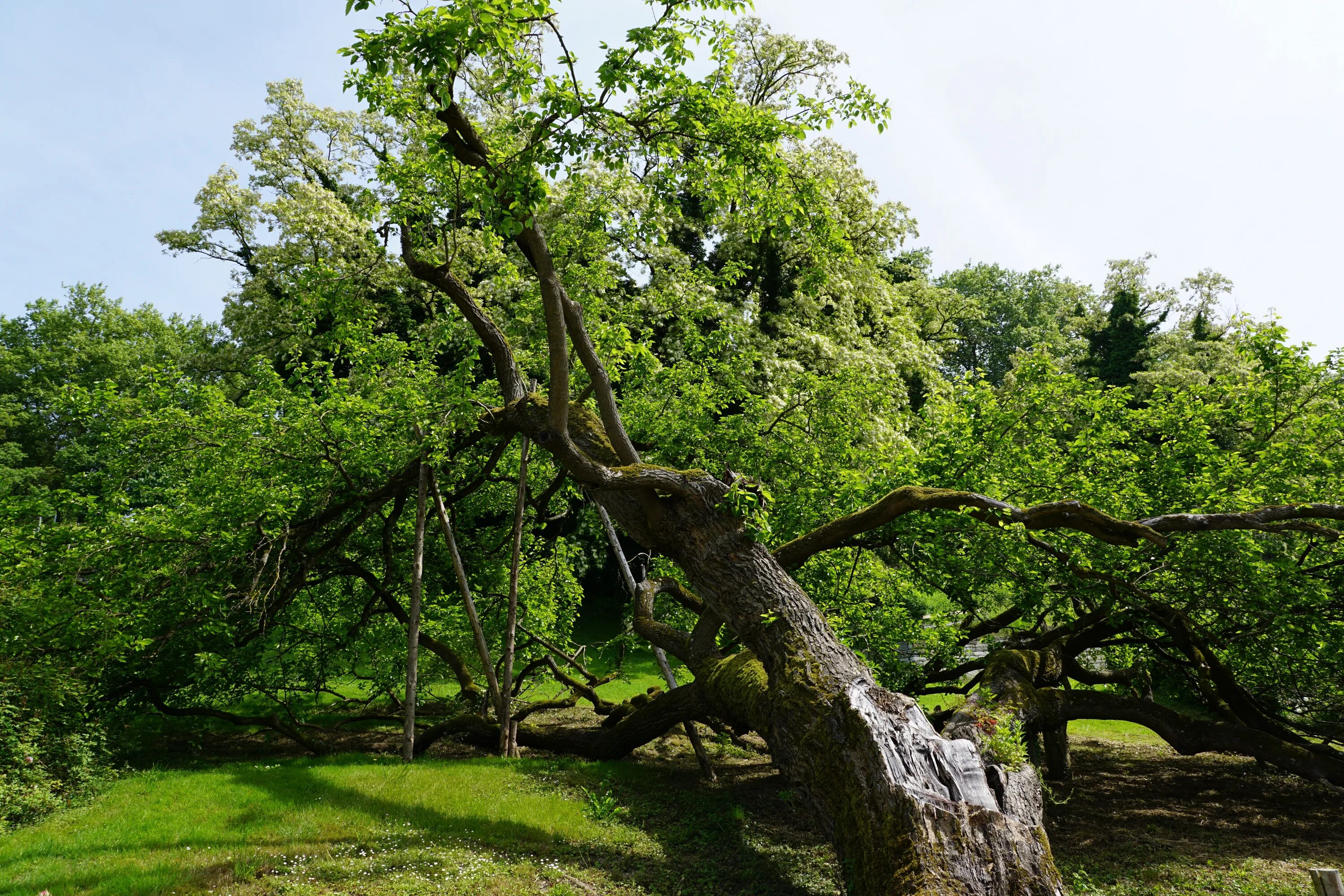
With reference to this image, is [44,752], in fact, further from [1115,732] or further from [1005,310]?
[1005,310]

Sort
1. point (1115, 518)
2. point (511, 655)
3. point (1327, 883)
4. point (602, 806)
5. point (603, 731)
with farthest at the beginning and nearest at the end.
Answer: point (603, 731) < point (511, 655) < point (602, 806) < point (1115, 518) < point (1327, 883)

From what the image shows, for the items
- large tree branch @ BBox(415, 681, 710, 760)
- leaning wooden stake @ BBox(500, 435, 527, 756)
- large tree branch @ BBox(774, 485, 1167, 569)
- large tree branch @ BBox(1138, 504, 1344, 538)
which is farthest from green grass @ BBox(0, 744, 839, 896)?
large tree branch @ BBox(1138, 504, 1344, 538)

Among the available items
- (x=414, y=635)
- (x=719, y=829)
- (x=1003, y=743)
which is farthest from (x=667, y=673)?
(x=1003, y=743)

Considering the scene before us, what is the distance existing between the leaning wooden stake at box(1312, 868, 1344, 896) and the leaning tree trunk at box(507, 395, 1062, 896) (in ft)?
5.38

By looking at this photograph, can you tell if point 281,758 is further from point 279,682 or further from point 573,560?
point 573,560

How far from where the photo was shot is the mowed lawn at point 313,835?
6.00 m

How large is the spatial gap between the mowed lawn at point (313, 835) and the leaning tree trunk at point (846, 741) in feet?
6.92

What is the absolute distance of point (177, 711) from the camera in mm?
11914

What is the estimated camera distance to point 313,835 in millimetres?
7027

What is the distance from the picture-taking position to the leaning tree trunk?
214 inches

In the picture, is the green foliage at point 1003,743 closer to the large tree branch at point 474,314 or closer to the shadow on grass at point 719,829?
the shadow on grass at point 719,829

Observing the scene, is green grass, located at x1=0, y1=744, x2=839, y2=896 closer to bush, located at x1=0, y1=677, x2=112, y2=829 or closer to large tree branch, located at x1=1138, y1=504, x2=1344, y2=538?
bush, located at x1=0, y1=677, x2=112, y2=829

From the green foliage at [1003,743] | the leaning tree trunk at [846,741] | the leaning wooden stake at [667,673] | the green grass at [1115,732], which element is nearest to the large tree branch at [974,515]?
the leaning tree trunk at [846,741]

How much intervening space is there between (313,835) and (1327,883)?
7.35 m
